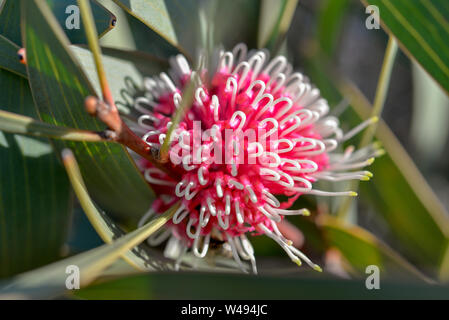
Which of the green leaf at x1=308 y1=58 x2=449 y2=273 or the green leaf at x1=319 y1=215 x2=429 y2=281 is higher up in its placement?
the green leaf at x1=308 y1=58 x2=449 y2=273

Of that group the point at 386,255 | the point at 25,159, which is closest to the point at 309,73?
the point at 386,255

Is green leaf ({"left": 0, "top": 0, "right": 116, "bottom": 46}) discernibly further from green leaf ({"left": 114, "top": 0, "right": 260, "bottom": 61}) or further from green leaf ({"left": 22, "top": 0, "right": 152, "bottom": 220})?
green leaf ({"left": 22, "top": 0, "right": 152, "bottom": 220})

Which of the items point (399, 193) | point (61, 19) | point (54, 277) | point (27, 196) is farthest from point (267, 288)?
point (399, 193)

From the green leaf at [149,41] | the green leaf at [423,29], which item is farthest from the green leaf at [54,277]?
the green leaf at [423,29]

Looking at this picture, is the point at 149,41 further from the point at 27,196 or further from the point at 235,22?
the point at 27,196

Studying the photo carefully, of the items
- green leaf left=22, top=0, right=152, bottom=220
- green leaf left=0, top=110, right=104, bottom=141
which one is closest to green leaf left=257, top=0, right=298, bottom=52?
green leaf left=22, top=0, right=152, bottom=220
